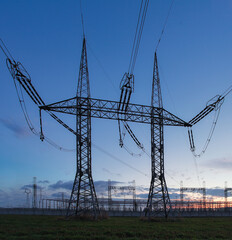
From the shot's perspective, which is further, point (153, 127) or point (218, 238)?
point (153, 127)

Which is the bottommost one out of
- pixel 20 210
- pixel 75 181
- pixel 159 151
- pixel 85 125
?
pixel 20 210

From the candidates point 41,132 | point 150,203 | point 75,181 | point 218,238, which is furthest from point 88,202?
point 218,238

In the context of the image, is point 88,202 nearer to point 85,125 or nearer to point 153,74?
point 85,125

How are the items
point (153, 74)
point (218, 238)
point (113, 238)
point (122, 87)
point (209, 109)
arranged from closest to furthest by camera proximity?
point (113, 238)
point (218, 238)
point (122, 87)
point (209, 109)
point (153, 74)

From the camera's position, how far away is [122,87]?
25938 millimetres

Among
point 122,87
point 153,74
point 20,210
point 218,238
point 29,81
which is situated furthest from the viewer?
point 20,210

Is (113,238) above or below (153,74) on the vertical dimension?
below

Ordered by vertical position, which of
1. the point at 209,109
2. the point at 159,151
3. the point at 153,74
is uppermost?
Answer: the point at 153,74

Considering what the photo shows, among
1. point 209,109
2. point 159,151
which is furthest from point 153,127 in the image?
point 209,109

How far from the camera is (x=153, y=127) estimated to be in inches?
1264

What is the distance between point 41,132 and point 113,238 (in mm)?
15416

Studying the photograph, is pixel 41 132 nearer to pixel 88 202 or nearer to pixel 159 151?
pixel 88 202

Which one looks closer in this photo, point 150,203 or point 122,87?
point 122,87

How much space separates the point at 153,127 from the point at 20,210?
39922 millimetres
